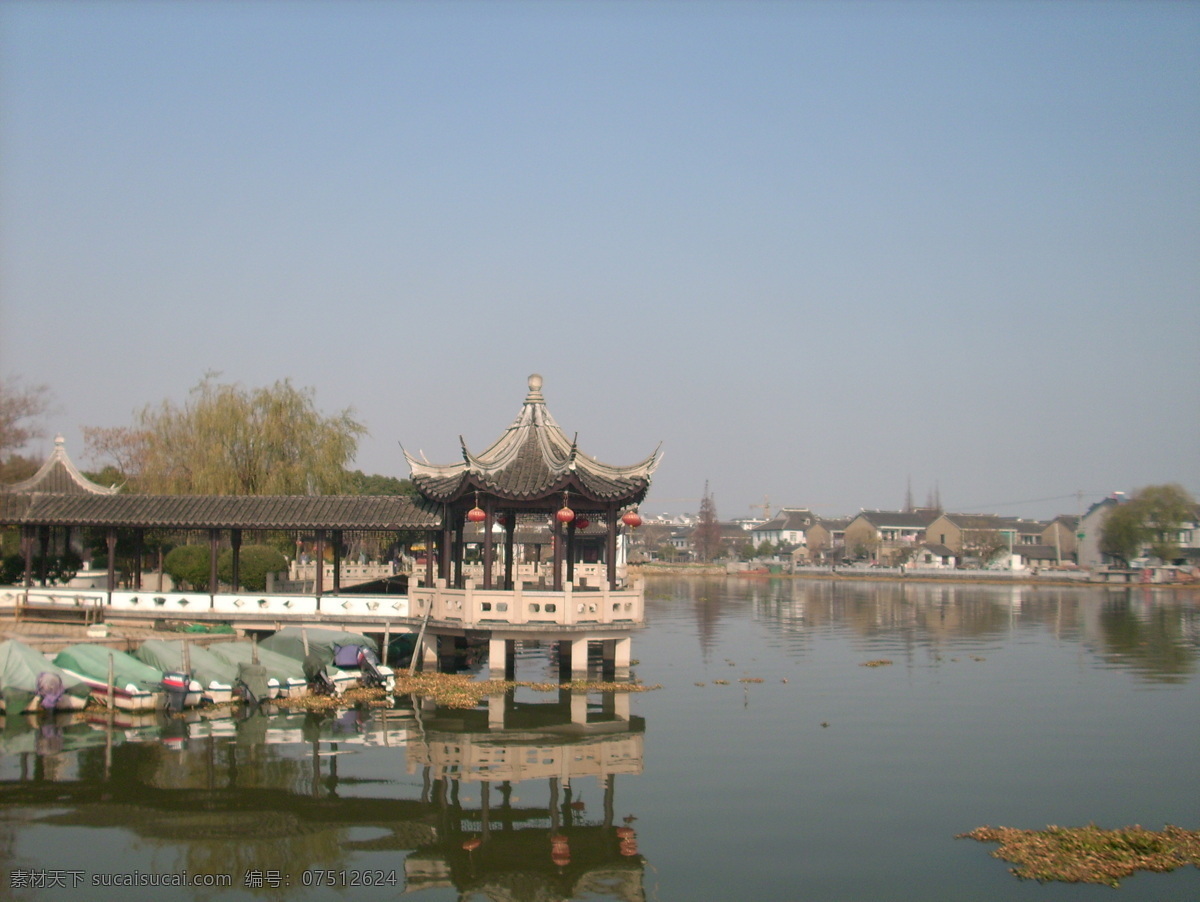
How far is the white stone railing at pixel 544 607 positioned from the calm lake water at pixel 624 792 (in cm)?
164

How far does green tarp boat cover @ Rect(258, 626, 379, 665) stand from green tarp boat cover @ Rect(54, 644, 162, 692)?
282 centimetres

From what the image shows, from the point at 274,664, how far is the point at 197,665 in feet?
5.10

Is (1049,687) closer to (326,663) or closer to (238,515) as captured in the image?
(326,663)

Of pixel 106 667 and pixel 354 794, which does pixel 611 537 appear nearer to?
pixel 354 794

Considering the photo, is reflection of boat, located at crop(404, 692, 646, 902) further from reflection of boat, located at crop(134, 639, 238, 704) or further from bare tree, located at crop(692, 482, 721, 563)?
bare tree, located at crop(692, 482, 721, 563)

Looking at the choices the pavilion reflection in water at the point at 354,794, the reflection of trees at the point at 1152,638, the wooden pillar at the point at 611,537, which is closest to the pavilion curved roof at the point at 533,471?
the wooden pillar at the point at 611,537

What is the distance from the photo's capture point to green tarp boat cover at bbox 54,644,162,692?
19.1 meters

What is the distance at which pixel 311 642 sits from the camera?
22172mm

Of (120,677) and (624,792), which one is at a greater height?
(120,677)

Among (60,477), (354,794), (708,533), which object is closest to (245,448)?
(60,477)

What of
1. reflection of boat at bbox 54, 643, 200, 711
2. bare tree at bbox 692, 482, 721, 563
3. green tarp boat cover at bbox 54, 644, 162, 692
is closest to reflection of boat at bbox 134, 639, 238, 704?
reflection of boat at bbox 54, 643, 200, 711

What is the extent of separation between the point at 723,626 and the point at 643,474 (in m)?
19.8

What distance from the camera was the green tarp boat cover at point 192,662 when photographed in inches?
781

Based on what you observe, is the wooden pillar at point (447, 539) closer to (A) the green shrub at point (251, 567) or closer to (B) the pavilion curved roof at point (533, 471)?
(B) the pavilion curved roof at point (533, 471)
